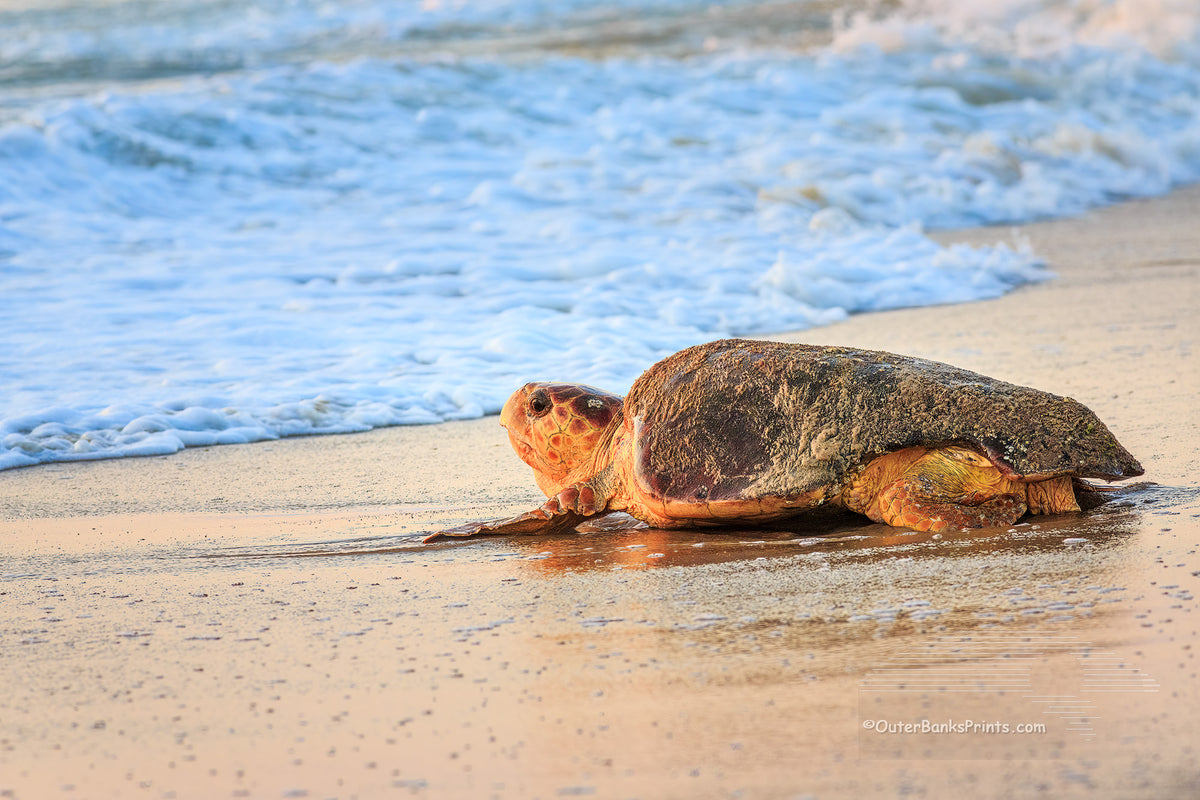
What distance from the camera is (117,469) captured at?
4.28 metres

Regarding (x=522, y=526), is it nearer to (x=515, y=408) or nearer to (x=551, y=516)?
(x=551, y=516)

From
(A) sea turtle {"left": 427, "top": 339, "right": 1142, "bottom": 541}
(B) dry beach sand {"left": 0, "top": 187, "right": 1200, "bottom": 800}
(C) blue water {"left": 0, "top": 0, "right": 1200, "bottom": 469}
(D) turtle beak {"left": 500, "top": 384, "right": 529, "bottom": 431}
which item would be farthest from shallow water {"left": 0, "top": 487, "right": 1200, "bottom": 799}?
(C) blue water {"left": 0, "top": 0, "right": 1200, "bottom": 469}

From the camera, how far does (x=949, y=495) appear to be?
2.94 meters

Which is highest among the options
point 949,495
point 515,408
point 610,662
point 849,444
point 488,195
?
point 488,195

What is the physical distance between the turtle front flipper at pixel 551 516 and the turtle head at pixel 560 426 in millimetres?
97

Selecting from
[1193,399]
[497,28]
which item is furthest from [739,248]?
[497,28]

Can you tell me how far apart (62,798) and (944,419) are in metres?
2.07

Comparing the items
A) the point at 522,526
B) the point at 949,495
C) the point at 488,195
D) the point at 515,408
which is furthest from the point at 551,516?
the point at 488,195

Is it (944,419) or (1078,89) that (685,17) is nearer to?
(1078,89)

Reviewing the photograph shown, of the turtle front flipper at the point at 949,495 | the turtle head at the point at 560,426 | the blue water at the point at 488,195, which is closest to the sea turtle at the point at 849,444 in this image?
the turtle front flipper at the point at 949,495

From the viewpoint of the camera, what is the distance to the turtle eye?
3.45 m

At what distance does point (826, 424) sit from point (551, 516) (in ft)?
2.62

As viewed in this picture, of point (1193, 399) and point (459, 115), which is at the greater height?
point (459, 115)

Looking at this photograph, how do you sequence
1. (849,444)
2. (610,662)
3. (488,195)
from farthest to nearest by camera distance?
(488,195), (849,444), (610,662)
